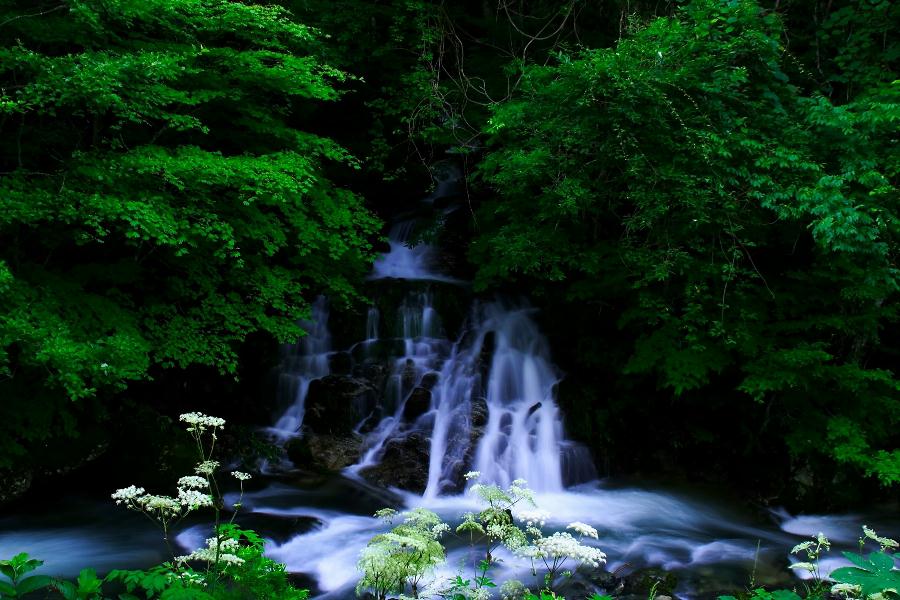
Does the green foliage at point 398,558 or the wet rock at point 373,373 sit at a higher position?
the wet rock at point 373,373

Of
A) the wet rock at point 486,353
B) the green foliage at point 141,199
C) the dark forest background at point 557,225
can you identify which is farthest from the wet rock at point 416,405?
the green foliage at point 141,199

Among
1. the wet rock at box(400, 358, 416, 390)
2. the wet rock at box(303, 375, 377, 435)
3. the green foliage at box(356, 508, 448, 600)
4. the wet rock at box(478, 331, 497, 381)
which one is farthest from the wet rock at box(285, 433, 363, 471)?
the green foliage at box(356, 508, 448, 600)

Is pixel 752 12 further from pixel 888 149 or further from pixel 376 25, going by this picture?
pixel 376 25

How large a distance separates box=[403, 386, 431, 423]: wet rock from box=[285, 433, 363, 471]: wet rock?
79cm

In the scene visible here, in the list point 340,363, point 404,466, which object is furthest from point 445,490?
point 340,363

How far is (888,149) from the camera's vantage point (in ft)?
23.2

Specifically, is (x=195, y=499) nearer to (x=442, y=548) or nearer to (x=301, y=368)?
(x=442, y=548)

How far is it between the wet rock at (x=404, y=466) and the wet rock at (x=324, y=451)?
0.39m

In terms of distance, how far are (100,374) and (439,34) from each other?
7.53 meters

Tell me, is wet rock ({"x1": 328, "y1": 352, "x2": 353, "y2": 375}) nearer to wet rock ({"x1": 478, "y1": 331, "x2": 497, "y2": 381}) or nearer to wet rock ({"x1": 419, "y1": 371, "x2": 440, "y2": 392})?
wet rock ({"x1": 419, "y1": 371, "x2": 440, "y2": 392})

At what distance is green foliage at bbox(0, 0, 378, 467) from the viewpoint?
19.0 feet

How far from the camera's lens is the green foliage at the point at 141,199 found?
578cm


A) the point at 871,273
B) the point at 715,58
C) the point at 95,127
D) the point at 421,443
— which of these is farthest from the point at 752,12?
the point at 95,127

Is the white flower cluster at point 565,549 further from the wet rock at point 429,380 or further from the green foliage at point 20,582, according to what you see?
the wet rock at point 429,380
